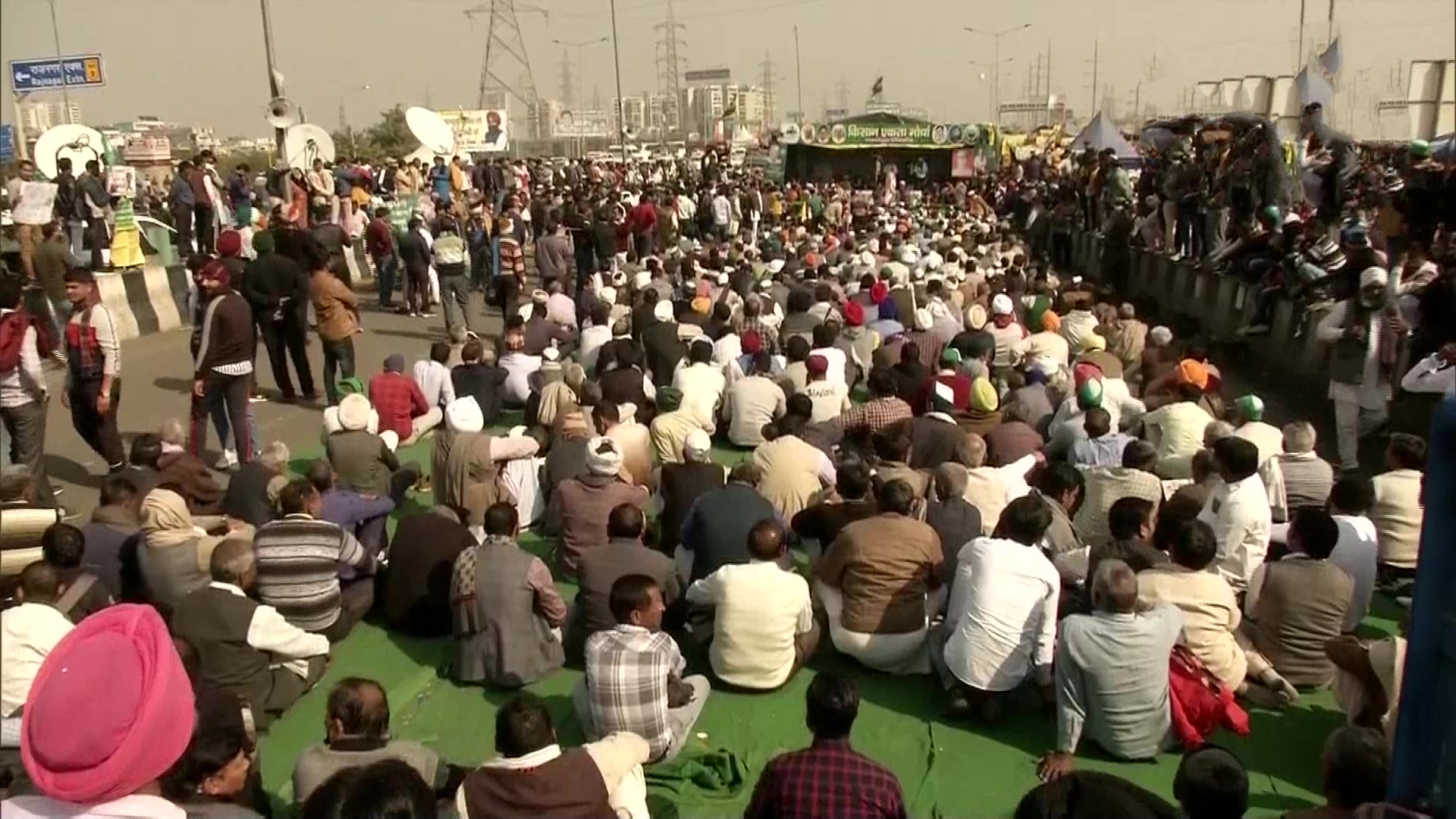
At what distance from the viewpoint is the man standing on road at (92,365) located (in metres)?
7.15

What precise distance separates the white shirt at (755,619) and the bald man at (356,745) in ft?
5.52

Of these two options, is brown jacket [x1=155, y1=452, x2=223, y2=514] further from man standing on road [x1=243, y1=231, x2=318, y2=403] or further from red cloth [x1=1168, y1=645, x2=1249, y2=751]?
red cloth [x1=1168, y1=645, x2=1249, y2=751]

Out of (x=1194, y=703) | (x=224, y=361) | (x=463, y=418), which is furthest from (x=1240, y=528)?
(x=224, y=361)

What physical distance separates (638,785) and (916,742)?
4.96 ft

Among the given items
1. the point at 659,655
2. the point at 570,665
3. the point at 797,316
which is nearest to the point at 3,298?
the point at 570,665

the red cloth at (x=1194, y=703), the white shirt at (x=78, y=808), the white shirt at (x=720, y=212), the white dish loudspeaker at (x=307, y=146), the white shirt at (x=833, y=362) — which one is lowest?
the red cloth at (x=1194, y=703)

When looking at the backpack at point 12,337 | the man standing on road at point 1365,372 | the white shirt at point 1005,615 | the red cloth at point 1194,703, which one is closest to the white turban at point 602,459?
the white shirt at point 1005,615

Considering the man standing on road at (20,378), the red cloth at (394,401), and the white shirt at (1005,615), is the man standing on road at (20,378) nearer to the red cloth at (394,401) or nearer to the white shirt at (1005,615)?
the red cloth at (394,401)

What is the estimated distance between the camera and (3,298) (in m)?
6.64

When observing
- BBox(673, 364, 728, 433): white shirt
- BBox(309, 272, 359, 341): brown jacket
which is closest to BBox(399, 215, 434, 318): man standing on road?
BBox(309, 272, 359, 341): brown jacket

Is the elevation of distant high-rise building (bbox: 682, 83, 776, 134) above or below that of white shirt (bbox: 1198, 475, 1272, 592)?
above

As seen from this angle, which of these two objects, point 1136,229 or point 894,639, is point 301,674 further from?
point 1136,229

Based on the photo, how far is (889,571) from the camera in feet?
17.5

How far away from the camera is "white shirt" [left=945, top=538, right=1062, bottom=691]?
16.0 feet
